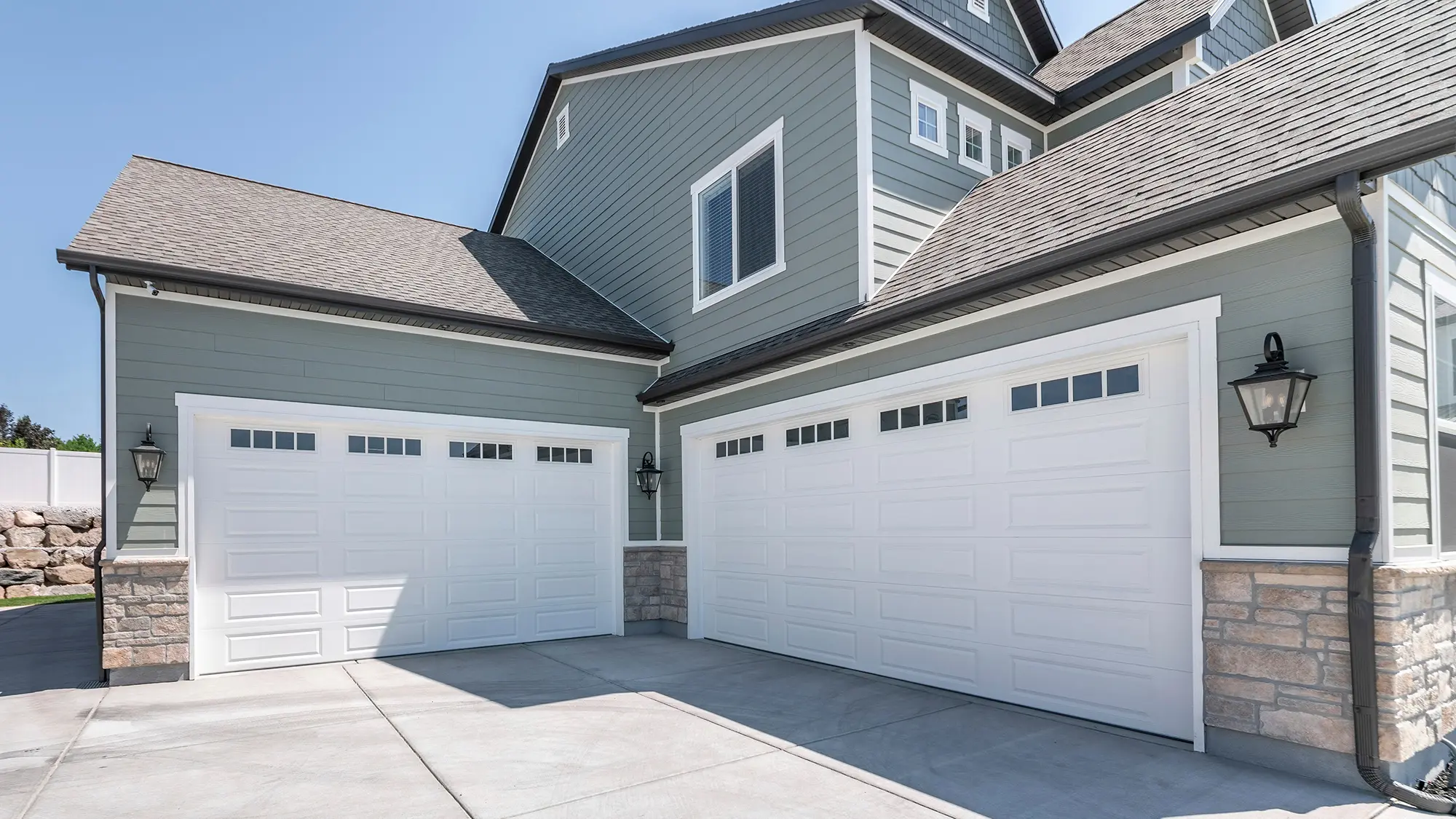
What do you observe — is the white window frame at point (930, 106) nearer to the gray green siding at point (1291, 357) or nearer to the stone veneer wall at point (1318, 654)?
the gray green siding at point (1291, 357)

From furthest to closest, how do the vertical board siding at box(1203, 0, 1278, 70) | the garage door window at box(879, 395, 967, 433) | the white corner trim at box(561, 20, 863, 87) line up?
the vertical board siding at box(1203, 0, 1278, 70) < the white corner trim at box(561, 20, 863, 87) < the garage door window at box(879, 395, 967, 433)

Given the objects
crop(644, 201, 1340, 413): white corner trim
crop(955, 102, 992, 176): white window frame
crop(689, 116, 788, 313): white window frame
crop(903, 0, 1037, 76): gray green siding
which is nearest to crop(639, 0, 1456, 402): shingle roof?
crop(644, 201, 1340, 413): white corner trim

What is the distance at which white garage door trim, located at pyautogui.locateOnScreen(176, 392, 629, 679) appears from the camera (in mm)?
7102

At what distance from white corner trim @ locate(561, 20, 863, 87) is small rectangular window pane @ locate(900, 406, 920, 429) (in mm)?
3616

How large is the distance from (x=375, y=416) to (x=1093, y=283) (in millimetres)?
6794

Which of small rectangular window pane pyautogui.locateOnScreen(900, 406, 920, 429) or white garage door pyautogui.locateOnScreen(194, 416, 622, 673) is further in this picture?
white garage door pyautogui.locateOnScreen(194, 416, 622, 673)

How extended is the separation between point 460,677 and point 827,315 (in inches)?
186

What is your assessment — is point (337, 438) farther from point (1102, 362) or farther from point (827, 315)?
point (1102, 362)

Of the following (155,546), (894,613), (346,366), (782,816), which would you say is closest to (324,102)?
(346,366)

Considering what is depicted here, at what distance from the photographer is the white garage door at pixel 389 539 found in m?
7.44

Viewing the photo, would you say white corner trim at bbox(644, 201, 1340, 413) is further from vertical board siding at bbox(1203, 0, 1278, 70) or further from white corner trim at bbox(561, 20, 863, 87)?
vertical board siding at bbox(1203, 0, 1278, 70)

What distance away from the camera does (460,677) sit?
7.10m

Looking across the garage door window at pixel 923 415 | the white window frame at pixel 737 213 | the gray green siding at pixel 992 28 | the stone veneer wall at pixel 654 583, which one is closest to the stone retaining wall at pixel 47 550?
the stone veneer wall at pixel 654 583

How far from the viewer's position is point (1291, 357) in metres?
4.23
